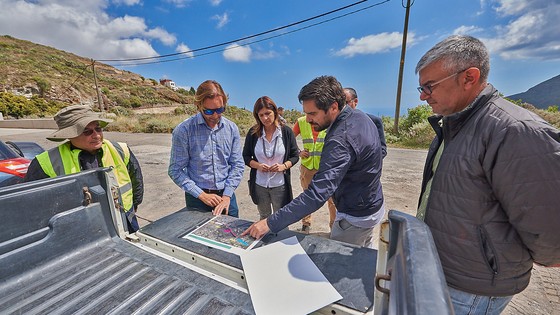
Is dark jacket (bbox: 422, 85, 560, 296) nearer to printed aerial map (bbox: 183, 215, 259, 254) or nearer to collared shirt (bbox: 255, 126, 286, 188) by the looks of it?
printed aerial map (bbox: 183, 215, 259, 254)

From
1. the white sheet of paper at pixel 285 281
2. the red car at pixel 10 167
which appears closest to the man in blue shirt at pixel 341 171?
the white sheet of paper at pixel 285 281

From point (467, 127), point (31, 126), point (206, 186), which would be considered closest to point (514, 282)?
point (467, 127)

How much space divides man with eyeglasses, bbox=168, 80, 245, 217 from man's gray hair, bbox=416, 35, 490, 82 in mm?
1619

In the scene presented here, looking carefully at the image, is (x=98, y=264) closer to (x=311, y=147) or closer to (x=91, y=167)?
(x=91, y=167)

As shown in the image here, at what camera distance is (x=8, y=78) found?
1309 inches

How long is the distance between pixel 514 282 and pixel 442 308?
1.18 m

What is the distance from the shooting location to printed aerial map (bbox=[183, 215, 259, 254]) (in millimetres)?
1327

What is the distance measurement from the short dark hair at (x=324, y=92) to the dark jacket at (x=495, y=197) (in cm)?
69

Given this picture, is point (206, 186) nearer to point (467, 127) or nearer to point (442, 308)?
point (467, 127)

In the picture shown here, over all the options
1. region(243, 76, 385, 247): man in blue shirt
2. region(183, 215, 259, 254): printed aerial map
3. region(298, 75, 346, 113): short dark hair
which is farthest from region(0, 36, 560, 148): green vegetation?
region(183, 215, 259, 254): printed aerial map

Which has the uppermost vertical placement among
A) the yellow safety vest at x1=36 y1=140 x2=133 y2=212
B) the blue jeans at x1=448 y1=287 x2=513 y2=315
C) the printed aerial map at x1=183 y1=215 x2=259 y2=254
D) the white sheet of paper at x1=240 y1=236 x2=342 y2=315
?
the yellow safety vest at x1=36 y1=140 x2=133 y2=212

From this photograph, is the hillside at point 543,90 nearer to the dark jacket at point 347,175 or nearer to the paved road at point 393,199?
the paved road at point 393,199

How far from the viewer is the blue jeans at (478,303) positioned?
1.19m

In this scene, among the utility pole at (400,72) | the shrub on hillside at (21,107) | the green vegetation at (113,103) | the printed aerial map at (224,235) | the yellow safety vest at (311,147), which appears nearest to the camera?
the printed aerial map at (224,235)
